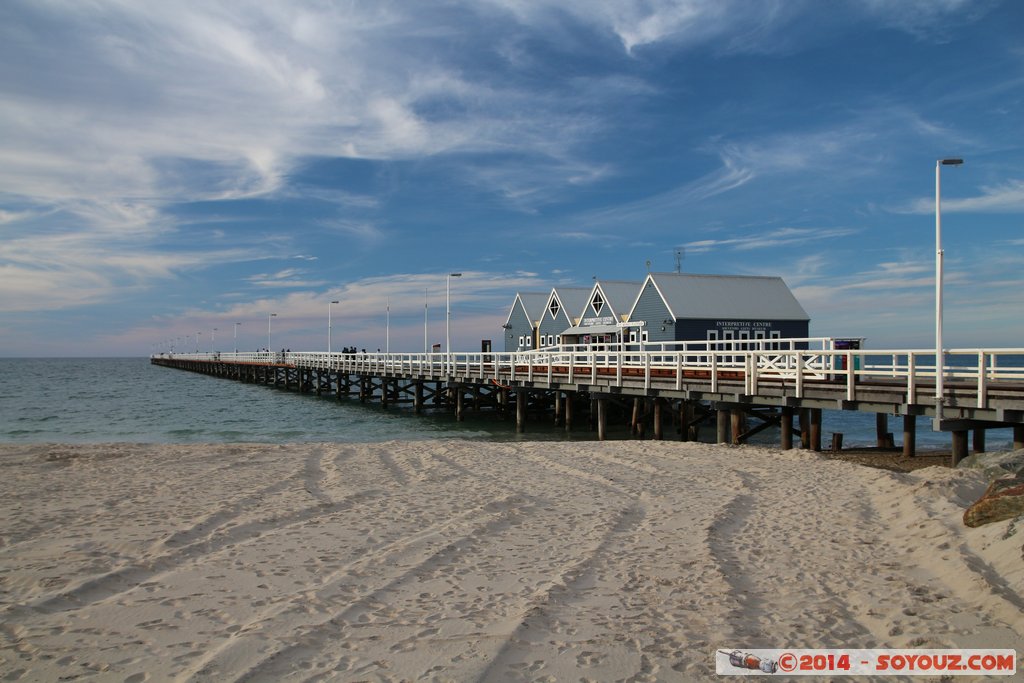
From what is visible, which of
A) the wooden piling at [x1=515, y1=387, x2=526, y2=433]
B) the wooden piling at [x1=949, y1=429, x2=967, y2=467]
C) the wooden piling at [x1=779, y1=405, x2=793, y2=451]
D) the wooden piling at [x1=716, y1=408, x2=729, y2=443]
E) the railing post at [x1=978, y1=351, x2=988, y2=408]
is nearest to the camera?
the railing post at [x1=978, y1=351, x2=988, y2=408]

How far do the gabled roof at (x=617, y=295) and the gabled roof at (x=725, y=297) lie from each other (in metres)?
2.42

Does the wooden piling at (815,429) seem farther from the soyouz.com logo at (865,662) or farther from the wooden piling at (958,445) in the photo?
the soyouz.com logo at (865,662)

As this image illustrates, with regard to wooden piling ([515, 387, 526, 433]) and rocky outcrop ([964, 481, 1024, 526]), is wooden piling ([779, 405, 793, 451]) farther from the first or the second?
wooden piling ([515, 387, 526, 433])

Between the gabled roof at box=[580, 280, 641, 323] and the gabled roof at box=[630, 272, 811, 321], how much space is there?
2.42 m

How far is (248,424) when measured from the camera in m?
31.3

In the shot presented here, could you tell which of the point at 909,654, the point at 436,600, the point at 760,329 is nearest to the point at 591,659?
the point at 436,600

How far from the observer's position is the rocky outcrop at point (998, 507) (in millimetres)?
7414

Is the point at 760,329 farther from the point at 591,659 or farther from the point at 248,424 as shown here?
the point at 591,659

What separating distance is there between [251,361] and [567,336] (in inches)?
1797

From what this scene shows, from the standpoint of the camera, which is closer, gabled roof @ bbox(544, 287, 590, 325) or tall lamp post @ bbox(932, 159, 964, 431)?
tall lamp post @ bbox(932, 159, 964, 431)

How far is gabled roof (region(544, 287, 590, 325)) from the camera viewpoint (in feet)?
149

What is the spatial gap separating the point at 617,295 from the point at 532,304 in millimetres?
11538

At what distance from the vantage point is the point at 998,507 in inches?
298

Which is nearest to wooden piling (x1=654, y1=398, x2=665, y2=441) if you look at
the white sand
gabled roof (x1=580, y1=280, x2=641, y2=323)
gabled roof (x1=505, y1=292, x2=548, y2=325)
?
the white sand
